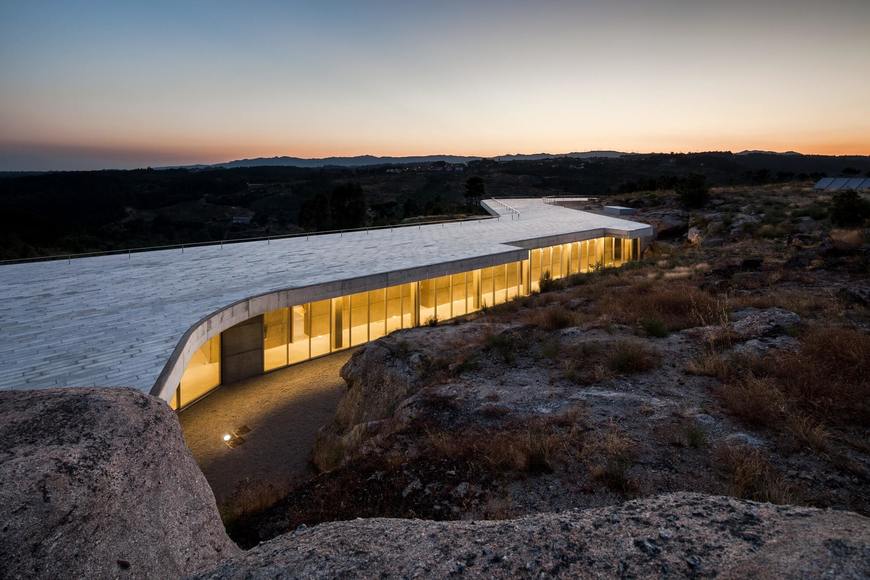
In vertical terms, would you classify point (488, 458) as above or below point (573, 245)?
below

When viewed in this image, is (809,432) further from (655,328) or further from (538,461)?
(655,328)

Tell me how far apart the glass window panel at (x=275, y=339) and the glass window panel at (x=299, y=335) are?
260 mm

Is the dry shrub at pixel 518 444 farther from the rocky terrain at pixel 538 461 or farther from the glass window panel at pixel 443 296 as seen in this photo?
the glass window panel at pixel 443 296

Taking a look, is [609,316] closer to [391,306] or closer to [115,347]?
[391,306]

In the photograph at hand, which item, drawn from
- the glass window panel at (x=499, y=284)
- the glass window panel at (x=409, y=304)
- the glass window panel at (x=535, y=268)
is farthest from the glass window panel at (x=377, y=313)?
the glass window panel at (x=535, y=268)

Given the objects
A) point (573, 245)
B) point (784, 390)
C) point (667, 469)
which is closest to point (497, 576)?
point (667, 469)

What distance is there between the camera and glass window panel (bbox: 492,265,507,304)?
25.5 m

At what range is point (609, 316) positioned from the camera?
13.5 m

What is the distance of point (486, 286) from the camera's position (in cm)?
2497

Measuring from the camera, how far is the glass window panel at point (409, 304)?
21.5m

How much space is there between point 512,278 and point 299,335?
13373 mm

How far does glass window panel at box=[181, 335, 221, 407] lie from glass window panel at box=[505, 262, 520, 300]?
16027 millimetres

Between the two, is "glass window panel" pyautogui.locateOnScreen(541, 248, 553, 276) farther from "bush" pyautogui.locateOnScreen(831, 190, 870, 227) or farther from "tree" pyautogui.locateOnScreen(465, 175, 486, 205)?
"tree" pyautogui.locateOnScreen(465, 175, 486, 205)

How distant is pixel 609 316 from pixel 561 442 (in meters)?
7.43
